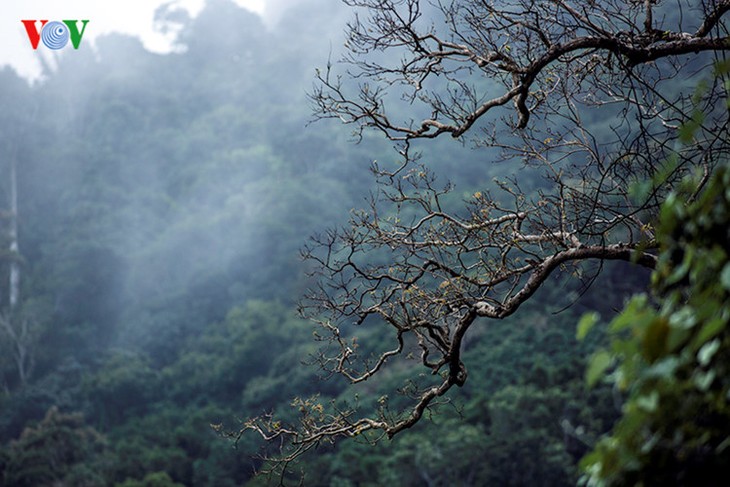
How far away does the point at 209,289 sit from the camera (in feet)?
87.8

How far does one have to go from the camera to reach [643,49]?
3.30 m

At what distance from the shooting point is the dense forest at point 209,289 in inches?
577

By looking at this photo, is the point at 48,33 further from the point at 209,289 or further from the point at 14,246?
the point at 14,246

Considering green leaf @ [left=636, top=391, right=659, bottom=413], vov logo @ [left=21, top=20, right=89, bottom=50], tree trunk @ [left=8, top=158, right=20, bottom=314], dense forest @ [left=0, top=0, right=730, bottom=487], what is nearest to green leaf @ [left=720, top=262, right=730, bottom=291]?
green leaf @ [left=636, top=391, right=659, bottom=413]

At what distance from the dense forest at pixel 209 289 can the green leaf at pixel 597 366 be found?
30.1 feet

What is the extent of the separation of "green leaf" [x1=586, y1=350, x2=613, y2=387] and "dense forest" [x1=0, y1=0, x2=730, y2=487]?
9168 mm

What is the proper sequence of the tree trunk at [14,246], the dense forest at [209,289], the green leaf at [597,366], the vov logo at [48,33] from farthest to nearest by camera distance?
the tree trunk at [14,246], the dense forest at [209,289], the vov logo at [48,33], the green leaf at [597,366]

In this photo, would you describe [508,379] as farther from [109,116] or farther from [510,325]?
[109,116]

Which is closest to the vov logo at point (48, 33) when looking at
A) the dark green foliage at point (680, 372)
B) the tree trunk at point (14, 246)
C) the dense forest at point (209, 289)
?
the dense forest at point (209, 289)

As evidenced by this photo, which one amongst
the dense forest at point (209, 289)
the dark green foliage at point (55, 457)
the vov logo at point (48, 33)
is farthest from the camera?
the dark green foliage at point (55, 457)

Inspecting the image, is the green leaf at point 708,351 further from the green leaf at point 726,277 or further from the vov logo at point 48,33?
the vov logo at point 48,33

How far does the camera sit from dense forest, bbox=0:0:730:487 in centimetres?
1466

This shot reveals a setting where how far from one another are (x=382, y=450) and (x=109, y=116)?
23600 millimetres

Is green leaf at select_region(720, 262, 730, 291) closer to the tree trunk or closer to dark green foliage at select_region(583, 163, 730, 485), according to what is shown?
dark green foliage at select_region(583, 163, 730, 485)
